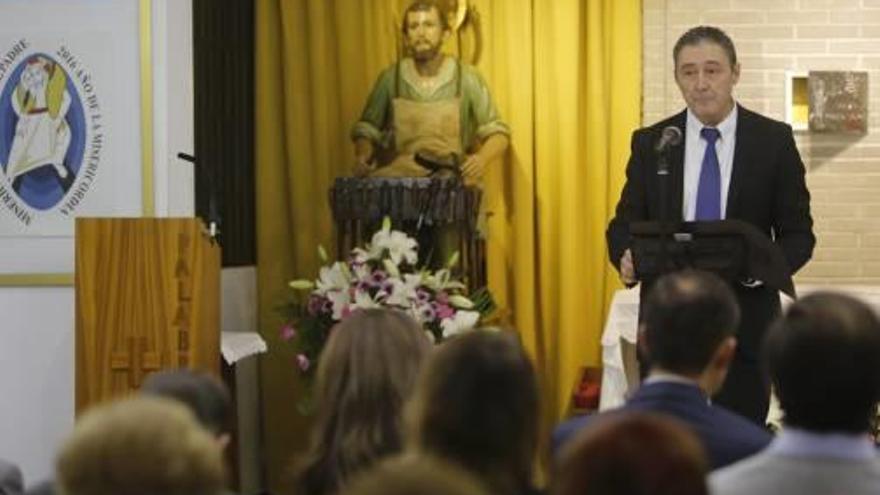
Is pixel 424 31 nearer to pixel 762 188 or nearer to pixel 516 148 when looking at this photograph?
pixel 516 148

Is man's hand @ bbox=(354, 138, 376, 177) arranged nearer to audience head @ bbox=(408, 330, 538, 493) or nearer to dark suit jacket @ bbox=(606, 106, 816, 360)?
dark suit jacket @ bbox=(606, 106, 816, 360)

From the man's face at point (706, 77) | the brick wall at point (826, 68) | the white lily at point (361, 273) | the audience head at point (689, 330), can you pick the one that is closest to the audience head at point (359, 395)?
the audience head at point (689, 330)

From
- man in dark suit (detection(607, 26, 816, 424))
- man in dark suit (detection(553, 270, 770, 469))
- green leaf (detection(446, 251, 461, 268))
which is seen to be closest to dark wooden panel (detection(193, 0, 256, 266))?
green leaf (detection(446, 251, 461, 268))

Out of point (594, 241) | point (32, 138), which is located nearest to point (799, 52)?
point (594, 241)

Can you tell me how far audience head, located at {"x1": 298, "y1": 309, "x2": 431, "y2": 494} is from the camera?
2.40 m

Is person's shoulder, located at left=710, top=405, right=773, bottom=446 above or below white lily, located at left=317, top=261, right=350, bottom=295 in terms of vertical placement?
below

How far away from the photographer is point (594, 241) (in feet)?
19.9

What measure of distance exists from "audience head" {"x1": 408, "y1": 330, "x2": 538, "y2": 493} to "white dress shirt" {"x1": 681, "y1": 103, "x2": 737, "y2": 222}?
1619 mm

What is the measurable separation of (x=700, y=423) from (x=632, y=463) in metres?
0.91

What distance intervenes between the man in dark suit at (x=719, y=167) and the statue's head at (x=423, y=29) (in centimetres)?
219

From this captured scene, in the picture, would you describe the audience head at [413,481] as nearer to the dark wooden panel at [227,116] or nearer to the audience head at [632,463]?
the audience head at [632,463]

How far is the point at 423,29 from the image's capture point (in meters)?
5.68

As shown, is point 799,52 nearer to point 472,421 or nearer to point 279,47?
point 279,47

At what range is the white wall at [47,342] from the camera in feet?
15.9
